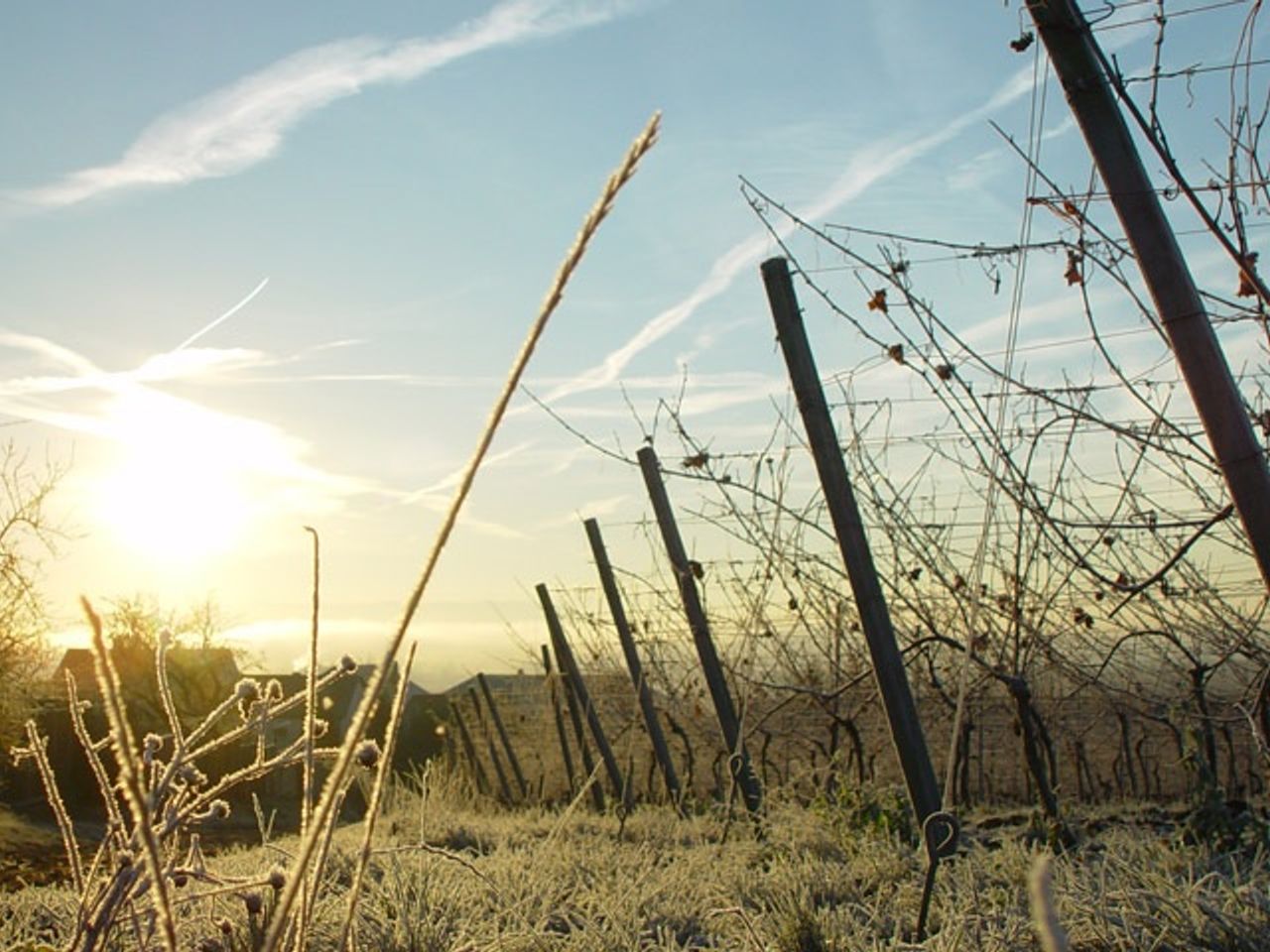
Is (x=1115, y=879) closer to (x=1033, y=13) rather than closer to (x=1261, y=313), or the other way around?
(x=1261, y=313)

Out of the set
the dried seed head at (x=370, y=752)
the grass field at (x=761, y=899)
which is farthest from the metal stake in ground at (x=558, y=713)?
the dried seed head at (x=370, y=752)

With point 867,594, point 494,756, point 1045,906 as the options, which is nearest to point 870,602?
point 867,594

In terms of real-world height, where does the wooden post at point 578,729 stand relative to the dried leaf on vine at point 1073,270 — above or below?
below

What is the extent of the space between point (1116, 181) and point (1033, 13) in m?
0.32

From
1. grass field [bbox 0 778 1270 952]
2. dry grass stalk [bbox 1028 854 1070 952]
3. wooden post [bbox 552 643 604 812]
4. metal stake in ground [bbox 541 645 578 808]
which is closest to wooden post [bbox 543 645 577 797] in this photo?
metal stake in ground [bbox 541 645 578 808]

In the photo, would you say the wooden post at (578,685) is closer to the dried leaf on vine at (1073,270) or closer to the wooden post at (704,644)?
the wooden post at (704,644)

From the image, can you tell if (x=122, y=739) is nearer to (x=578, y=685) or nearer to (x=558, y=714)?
(x=578, y=685)

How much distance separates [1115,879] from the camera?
291 centimetres

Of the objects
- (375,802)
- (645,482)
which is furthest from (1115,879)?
(645,482)

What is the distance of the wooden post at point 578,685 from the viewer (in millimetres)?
7656

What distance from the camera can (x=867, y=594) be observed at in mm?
3604

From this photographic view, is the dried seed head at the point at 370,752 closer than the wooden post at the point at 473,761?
Yes

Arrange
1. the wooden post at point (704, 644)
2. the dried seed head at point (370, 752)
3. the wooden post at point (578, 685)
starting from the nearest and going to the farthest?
the dried seed head at point (370, 752), the wooden post at point (704, 644), the wooden post at point (578, 685)

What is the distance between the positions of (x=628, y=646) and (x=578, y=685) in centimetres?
101
